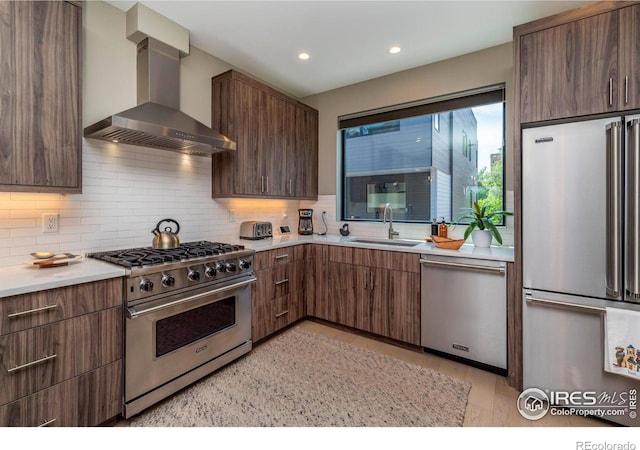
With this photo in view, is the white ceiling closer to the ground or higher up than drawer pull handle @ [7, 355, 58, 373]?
higher up

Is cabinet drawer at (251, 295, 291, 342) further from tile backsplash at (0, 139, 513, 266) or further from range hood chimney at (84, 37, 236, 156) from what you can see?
range hood chimney at (84, 37, 236, 156)

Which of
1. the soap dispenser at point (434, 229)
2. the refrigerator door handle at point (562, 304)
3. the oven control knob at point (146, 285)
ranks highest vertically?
the soap dispenser at point (434, 229)

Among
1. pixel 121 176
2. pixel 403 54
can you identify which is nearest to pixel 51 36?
pixel 121 176

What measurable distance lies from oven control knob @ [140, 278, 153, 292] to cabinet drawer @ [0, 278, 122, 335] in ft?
0.36

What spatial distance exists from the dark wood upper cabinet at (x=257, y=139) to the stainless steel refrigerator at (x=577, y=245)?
227cm

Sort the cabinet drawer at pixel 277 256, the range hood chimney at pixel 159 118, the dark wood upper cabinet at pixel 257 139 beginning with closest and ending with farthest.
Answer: the range hood chimney at pixel 159 118 → the cabinet drawer at pixel 277 256 → the dark wood upper cabinet at pixel 257 139

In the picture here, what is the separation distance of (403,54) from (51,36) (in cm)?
271

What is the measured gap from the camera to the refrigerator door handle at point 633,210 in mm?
1593

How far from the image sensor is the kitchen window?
2.91m

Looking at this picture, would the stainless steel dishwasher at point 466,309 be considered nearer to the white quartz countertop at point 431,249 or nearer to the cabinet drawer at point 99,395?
the white quartz countertop at point 431,249

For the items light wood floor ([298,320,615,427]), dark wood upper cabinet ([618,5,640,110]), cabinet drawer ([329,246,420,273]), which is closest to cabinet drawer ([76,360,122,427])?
light wood floor ([298,320,615,427])

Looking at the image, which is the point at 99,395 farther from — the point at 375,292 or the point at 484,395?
the point at 484,395
